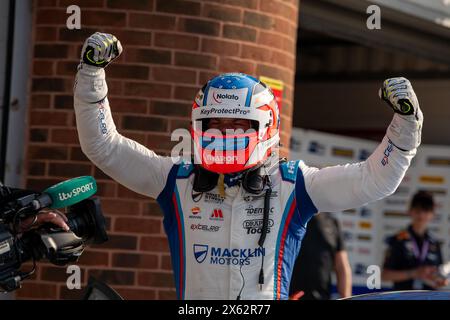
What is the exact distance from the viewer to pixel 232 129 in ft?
14.5

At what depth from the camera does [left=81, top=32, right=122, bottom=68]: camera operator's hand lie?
418cm

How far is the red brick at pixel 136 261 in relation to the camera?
674 centimetres

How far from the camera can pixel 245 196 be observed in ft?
14.6

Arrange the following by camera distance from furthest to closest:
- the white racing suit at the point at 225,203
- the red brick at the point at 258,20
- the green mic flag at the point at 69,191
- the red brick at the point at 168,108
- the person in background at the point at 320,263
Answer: the person in background at the point at 320,263 → the red brick at the point at 258,20 → the red brick at the point at 168,108 → the white racing suit at the point at 225,203 → the green mic flag at the point at 69,191

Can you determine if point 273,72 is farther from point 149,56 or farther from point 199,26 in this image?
point 149,56

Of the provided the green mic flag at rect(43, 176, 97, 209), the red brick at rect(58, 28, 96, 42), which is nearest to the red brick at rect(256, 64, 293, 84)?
the red brick at rect(58, 28, 96, 42)

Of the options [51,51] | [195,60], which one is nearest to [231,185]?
[195,60]

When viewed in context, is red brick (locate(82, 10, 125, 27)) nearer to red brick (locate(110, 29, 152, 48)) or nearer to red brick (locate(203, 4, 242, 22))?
red brick (locate(110, 29, 152, 48))

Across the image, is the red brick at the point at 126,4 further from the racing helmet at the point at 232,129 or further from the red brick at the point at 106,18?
the racing helmet at the point at 232,129

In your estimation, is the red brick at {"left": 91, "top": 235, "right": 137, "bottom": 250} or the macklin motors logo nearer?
the macklin motors logo

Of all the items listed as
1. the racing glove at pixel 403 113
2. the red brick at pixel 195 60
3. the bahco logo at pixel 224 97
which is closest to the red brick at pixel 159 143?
the red brick at pixel 195 60

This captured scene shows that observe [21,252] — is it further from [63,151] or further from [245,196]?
[63,151]

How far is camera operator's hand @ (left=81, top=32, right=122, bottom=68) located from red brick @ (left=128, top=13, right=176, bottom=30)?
257 centimetres
